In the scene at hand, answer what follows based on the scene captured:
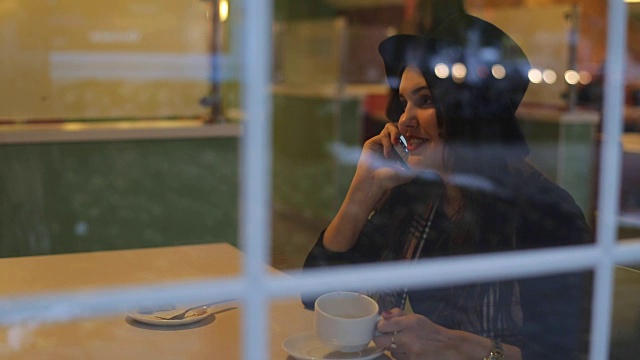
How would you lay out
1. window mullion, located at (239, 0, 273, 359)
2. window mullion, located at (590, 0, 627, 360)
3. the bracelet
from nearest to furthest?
window mullion, located at (239, 0, 273, 359), window mullion, located at (590, 0, 627, 360), the bracelet

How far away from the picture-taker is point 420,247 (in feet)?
3.53

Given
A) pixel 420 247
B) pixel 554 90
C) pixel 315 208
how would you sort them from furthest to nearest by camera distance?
pixel 315 208 → pixel 554 90 → pixel 420 247

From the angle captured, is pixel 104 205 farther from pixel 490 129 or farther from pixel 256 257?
pixel 256 257

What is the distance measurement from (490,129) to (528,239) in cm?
29

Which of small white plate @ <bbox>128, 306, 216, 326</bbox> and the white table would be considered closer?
the white table

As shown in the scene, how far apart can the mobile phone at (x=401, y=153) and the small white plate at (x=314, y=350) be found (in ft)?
1.21

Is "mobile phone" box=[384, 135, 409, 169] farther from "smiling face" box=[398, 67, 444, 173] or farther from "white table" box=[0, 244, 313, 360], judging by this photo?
"white table" box=[0, 244, 313, 360]

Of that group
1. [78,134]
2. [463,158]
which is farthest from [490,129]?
[78,134]

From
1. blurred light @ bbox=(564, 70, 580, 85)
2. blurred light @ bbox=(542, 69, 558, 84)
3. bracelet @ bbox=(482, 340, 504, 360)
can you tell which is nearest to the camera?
bracelet @ bbox=(482, 340, 504, 360)

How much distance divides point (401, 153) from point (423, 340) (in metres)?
0.35

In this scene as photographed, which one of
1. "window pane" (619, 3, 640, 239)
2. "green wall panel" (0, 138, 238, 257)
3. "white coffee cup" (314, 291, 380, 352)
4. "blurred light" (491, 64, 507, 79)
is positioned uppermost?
"blurred light" (491, 64, 507, 79)

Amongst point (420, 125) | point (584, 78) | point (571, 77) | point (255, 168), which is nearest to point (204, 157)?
point (420, 125)

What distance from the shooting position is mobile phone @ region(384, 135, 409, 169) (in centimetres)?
123

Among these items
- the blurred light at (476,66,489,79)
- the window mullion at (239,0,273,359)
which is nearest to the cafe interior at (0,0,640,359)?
the window mullion at (239,0,273,359)
